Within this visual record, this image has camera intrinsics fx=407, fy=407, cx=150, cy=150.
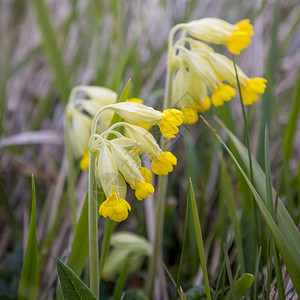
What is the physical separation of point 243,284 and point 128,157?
43 cm

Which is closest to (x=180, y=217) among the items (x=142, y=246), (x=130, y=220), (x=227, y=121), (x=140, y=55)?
(x=130, y=220)

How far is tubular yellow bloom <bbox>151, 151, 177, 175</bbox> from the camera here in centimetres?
98

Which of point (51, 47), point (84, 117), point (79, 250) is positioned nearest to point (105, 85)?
point (51, 47)

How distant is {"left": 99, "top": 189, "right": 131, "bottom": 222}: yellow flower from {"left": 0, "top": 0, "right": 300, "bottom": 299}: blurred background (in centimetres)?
43

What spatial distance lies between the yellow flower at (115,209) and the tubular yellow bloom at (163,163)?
115 mm

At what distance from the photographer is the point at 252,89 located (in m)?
1.27

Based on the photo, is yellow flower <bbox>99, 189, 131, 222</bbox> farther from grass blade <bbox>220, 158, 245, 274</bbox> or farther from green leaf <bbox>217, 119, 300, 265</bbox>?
grass blade <bbox>220, 158, 245, 274</bbox>

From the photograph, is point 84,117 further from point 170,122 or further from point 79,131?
point 170,122

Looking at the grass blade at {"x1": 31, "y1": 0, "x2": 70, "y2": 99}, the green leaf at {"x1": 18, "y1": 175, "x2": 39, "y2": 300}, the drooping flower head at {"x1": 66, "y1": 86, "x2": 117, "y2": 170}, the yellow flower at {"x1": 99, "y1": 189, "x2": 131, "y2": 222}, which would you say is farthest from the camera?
the grass blade at {"x1": 31, "y1": 0, "x2": 70, "y2": 99}

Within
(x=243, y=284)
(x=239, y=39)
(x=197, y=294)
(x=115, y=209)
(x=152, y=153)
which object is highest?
(x=239, y=39)

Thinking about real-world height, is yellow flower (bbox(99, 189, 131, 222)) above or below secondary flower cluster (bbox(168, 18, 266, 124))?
below

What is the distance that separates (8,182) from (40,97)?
0.67 metres

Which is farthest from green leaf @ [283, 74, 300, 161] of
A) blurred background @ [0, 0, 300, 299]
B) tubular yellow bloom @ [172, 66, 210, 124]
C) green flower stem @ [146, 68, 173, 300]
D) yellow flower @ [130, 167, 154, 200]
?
yellow flower @ [130, 167, 154, 200]

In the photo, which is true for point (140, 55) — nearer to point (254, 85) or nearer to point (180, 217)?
point (180, 217)
